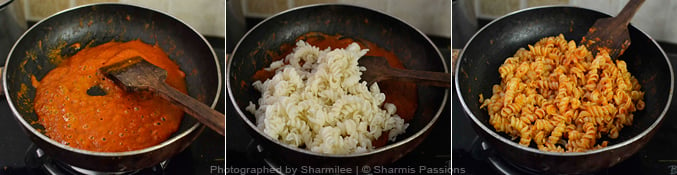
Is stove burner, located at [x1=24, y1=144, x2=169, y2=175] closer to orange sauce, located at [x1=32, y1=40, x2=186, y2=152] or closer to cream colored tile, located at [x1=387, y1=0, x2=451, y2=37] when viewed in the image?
orange sauce, located at [x1=32, y1=40, x2=186, y2=152]

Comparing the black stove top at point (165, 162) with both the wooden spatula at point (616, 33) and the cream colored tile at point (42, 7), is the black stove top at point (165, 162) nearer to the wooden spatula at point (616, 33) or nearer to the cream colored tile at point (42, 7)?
the cream colored tile at point (42, 7)

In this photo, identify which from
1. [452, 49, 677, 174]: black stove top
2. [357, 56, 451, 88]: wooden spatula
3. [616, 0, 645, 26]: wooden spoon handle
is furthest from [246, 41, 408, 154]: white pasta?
[616, 0, 645, 26]: wooden spoon handle

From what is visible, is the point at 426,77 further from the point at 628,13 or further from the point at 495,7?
the point at 628,13

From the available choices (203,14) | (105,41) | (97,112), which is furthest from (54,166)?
(203,14)

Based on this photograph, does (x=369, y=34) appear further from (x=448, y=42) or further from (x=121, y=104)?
(x=121, y=104)

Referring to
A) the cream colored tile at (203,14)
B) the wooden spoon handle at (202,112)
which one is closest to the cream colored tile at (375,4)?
the cream colored tile at (203,14)
